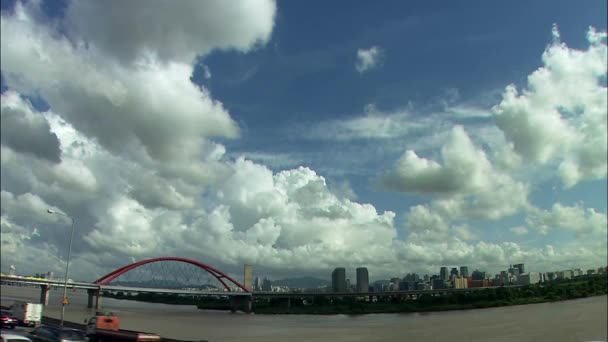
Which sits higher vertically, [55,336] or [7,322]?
[55,336]

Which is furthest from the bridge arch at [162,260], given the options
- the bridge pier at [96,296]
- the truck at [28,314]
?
the truck at [28,314]

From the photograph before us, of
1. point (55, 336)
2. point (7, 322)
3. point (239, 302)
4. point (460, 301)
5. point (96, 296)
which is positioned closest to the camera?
point (55, 336)

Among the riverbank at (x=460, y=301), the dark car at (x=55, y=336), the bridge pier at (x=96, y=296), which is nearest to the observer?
the dark car at (x=55, y=336)

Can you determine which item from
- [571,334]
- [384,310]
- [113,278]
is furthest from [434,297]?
[571,334]

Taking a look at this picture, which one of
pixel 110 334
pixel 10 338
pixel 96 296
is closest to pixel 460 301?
pixel 96 296

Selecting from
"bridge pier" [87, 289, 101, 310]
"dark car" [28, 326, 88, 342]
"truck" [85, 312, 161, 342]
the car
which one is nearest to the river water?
"truck" [85, 312, 161, 342]

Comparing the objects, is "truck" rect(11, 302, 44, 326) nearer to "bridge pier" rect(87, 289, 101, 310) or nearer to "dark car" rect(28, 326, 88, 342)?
"dark car" rect(28, 326, 88, 342)

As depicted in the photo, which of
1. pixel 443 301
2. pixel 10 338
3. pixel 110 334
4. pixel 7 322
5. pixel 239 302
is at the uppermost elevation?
pixel 10 338

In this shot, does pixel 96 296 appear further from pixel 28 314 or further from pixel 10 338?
pixel 10 338

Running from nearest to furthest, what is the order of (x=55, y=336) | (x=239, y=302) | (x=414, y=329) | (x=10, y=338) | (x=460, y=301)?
1. (x=10, y=338)
2. (x=55, y=336)
3. (x=414, y=329)
4. (x=460, y=301)
5. (x=239, y=302)

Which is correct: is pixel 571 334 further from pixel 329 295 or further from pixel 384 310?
pixel 329 295

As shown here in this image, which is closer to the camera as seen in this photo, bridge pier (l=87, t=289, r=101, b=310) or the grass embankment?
bridge pier (l=87, t=289, r=101, b=310)

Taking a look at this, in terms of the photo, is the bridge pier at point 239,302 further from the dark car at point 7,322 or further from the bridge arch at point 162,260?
the dark car at point 7,322
